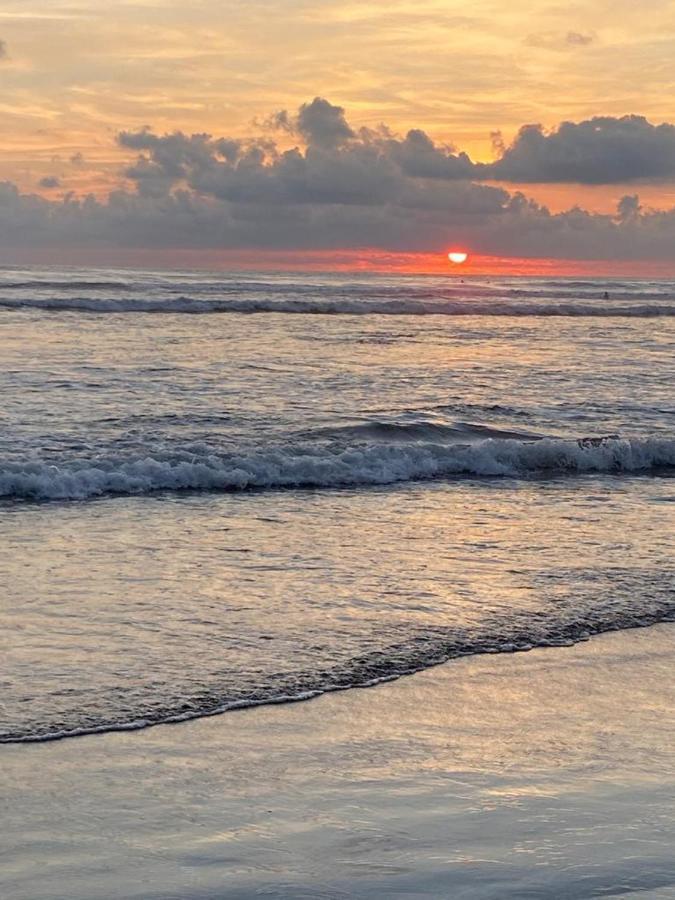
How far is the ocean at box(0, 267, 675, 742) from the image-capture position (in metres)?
6.31

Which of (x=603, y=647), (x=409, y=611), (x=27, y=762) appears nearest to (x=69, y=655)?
(x=27, y=762)

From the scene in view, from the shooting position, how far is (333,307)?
4772 centimetres

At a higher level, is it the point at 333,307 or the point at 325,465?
the point at 333,307

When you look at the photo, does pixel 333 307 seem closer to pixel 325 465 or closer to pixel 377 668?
pixel 325 465

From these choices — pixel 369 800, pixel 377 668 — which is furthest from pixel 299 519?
pixel 369 800

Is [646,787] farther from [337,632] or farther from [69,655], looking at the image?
[69,655]

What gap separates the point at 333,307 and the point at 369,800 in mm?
43819

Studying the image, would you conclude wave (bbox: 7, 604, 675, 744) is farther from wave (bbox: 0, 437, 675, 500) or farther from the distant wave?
the distant wave

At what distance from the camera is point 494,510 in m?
11.3

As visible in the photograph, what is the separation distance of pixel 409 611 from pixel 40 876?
3830 mm

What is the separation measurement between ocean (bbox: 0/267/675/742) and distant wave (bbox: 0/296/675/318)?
14.6 meters

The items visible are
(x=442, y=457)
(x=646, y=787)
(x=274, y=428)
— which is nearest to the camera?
(x=646, y=787)

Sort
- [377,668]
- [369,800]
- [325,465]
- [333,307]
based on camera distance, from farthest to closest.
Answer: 1. [333,307]
2. [325,465]
3. [377,668]
4. [369,800]

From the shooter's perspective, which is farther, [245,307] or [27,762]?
[245,307]
